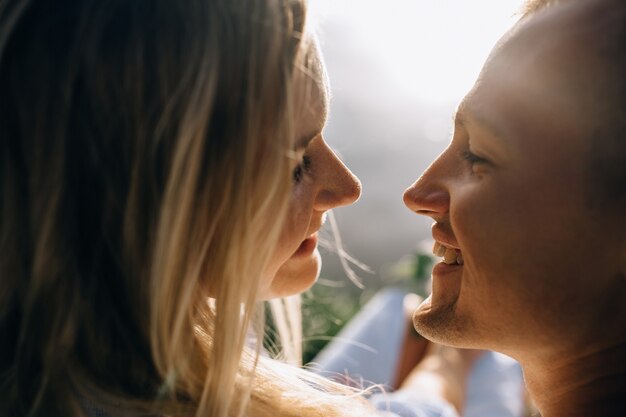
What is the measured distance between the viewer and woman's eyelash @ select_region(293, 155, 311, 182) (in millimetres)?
1667

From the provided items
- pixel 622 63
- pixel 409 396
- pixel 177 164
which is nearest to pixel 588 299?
pixel 622 63

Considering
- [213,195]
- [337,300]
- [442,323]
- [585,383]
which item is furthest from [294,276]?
[337,300]

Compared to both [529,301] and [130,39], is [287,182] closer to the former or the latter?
[130,39]

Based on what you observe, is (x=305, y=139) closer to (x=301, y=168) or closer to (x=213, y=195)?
(x=301, y=168)

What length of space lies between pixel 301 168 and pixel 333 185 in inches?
4.7

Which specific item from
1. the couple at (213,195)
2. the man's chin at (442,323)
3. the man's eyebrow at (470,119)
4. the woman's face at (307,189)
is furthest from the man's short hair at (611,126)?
the woman's face at (307,189)

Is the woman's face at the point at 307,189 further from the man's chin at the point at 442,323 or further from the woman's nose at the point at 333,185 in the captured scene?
the man's chin at the point at 442,323

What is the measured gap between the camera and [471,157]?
1636mm

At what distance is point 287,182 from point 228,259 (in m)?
0.23

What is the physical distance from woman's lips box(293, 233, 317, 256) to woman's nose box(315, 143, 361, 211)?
182 millimetres

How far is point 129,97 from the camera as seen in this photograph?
1.30m

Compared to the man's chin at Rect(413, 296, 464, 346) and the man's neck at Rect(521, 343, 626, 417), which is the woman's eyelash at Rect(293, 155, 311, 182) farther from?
the man's neck at Rect(521, 343, 626, 417)

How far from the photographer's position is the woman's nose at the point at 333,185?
174cm

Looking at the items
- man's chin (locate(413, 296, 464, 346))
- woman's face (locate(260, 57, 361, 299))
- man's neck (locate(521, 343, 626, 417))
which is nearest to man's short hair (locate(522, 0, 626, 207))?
man's neck (locate(521, 343, 626, 417))
